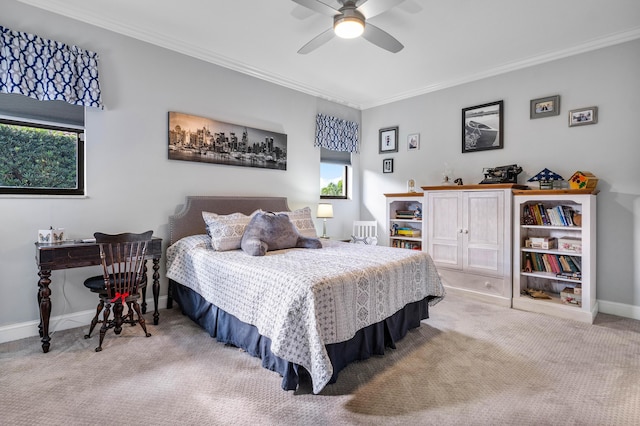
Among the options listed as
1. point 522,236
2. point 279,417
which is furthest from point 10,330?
point 522,236

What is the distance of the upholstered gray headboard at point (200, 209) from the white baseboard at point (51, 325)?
0.94 m

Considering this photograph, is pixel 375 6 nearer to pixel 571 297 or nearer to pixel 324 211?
pixel 324 211

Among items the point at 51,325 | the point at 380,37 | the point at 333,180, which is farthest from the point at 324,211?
the point at 51,325

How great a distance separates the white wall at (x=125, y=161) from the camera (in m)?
2.78

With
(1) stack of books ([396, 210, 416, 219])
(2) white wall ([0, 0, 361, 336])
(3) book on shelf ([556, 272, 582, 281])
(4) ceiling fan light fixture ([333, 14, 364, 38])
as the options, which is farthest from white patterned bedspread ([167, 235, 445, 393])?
(4) ceiling fan light fixture ([333, 14, 364, 38])

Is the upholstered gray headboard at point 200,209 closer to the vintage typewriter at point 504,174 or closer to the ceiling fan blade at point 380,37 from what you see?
the ceiling fan blade at point 380,37

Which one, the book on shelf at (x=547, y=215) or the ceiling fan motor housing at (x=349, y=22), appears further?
the book on shelf at (x=547, y=215)

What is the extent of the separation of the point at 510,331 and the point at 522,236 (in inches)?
49.7

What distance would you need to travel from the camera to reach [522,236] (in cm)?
377

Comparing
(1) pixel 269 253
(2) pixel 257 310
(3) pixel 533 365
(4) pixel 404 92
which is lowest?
(3) pixel 533 365

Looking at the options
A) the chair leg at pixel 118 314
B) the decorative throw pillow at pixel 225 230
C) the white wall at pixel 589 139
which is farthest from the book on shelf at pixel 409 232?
the chair leg at pixel 118 314

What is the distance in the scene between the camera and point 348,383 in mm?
2115

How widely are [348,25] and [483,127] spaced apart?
2663 millimetres

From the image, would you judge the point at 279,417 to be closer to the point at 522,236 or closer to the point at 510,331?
the point at 510,331
